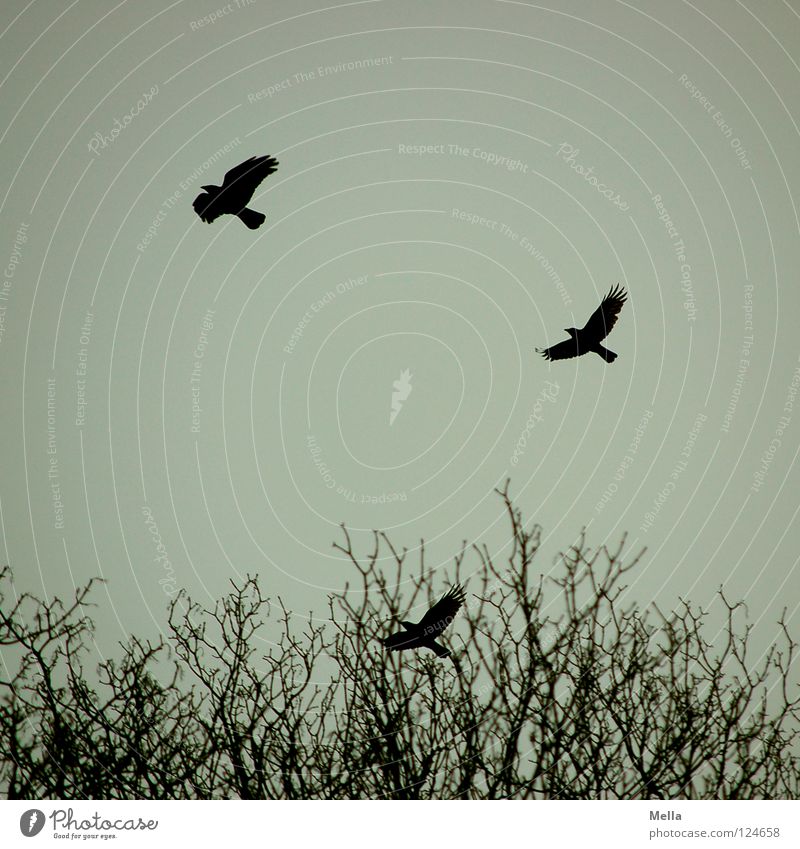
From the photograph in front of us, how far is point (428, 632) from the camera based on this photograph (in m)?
2.07

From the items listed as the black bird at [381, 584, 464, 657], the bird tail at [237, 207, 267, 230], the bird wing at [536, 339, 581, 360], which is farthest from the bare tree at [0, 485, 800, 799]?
the bird tail at [237, 207, 267, 230]

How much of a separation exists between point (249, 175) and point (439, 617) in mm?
1099

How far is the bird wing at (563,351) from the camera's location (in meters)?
2.21

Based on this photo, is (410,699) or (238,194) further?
(238,194)

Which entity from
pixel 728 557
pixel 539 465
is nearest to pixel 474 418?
pixel 539 465

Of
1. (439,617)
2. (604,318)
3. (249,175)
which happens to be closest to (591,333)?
(604,318)

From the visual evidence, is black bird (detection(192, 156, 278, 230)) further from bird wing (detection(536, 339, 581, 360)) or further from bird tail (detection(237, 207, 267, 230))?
bird wing (detection(536, 339, 581, 360))

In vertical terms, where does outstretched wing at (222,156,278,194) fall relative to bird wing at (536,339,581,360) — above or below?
above

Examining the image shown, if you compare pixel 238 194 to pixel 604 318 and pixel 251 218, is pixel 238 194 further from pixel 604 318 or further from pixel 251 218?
pixel 604 318

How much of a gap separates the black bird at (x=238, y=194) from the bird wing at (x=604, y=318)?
0.80 metres

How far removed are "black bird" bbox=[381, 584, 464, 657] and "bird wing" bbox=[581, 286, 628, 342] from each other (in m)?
0.70

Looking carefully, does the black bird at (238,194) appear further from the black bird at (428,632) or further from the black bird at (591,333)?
the black bird at (428,632)

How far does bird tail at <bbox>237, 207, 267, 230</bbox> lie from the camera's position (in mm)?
2193

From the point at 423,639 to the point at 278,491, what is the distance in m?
0.47
